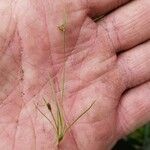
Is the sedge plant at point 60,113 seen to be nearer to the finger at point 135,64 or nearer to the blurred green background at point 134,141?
the finger at point 135,64

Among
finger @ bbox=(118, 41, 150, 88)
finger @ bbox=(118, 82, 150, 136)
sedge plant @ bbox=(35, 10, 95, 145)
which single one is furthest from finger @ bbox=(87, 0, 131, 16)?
finger @ bbox=(118, 82, 150, 136)

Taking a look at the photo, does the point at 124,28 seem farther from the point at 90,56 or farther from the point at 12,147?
the point at 12,147

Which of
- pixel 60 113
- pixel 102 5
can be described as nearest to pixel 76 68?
pixel 60 113

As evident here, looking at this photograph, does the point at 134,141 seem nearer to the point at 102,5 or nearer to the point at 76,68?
the point at 76,68

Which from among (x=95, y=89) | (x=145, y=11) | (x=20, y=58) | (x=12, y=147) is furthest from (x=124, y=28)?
(x=12, y=147)

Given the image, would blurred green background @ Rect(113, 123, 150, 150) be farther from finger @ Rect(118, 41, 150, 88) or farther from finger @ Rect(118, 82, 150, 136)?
finger @ Rect(118, 41, 150, 88)

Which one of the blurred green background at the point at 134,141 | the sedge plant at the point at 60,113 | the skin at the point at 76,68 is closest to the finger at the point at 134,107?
the skin at the point at 76,68
